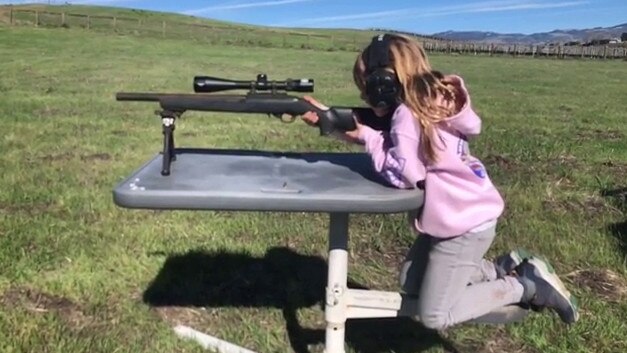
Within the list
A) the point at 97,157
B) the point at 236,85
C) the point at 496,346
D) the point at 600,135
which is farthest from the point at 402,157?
the point at 600,135

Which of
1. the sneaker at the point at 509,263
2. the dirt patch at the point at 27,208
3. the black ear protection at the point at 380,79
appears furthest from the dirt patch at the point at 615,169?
the black ear protection at the point at 380,79

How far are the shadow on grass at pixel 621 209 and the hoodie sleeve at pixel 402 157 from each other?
9.56 ft

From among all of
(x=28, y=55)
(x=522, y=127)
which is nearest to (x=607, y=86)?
(x=522, y=127)

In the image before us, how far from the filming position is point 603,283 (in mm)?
5223

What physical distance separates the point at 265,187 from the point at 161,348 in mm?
1285

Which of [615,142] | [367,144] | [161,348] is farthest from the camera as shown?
[615,142]

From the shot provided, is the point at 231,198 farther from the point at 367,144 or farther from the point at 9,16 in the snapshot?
the point at 9,16

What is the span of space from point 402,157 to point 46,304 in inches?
90.5

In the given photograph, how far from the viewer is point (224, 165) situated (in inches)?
152

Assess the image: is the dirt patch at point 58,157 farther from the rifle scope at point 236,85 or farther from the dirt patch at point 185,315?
the rifle scope at point 236,85

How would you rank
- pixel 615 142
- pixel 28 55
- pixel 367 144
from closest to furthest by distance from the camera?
pixel 367 144 < pixel 615 142 < pixel 28 55

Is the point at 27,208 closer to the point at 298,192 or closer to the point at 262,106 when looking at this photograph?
the point at 262,106

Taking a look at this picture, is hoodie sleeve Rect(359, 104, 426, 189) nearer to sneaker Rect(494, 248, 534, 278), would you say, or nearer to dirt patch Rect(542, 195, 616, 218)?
sneaker Rect(494, 248, 534, 278)

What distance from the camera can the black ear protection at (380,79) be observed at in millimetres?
3428
